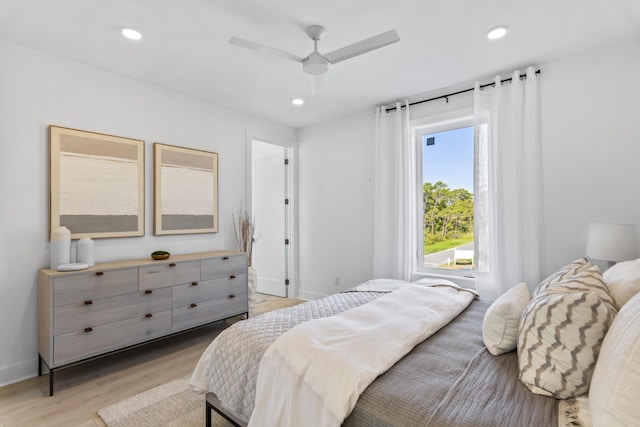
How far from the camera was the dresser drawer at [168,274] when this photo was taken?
9.32 feet

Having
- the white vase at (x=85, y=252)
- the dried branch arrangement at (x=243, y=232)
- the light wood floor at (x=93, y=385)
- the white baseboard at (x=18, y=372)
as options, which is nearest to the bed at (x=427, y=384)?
the light wood floor at (x=93, y=385)

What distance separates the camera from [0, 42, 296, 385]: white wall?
249cm

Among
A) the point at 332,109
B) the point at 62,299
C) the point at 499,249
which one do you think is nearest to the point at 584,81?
the point at 499,249

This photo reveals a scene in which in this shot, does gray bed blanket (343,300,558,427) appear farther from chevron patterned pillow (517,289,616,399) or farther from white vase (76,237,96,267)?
white vase (76,237,96,267)

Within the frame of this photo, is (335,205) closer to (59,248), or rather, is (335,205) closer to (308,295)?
(308,295)

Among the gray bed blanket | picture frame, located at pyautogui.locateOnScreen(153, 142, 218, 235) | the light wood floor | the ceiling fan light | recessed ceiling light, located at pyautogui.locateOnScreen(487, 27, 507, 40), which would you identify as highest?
recessed ceiling light, located at pyautogui.locateOnScreen(487, 27, 507, 40)

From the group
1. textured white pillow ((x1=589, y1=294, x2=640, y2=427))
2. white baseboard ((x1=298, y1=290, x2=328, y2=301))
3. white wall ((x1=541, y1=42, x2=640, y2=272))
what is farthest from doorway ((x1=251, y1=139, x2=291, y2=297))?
textured white pillow ((x1=589, y1=294, x2=640, y2=427))

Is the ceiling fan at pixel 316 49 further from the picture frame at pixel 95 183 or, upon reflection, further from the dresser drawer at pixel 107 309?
the dresser drawer at pixel 107 309

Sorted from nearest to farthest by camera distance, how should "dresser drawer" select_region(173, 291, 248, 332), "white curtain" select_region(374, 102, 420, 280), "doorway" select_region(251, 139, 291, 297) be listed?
1. "dresser drawer" select_region(173, 291, 248, 332)
2. "white curtain" select_region(374, 102, 420, 280)
3. "doorway" select_region(251, 139, 291, 297)

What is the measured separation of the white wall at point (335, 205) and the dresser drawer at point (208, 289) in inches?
53.1

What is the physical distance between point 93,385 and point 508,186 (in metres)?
3.88

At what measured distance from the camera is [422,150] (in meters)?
3.85

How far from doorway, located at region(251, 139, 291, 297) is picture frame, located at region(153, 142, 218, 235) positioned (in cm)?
134

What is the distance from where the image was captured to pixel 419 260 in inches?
149
